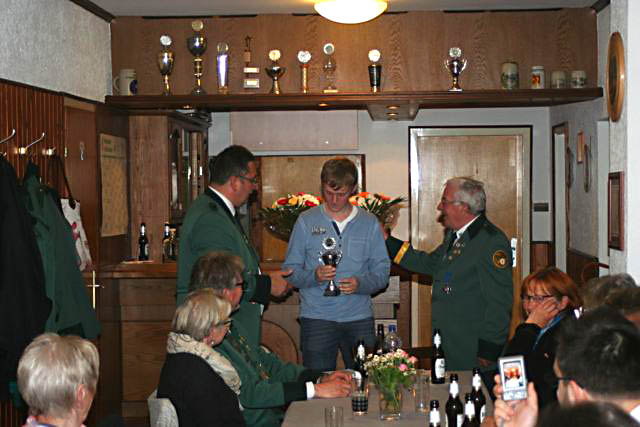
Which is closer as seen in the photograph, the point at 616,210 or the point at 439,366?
the point at 439,366

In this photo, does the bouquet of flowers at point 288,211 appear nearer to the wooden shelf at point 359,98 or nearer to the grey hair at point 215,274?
the wooden shelf at point 359,98

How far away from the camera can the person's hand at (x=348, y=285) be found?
4.99 metres

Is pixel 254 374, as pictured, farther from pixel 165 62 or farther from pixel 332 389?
pixel 165 62

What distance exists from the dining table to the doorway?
14.8 ft

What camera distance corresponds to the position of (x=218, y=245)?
4.58m

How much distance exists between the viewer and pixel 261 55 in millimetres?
6871

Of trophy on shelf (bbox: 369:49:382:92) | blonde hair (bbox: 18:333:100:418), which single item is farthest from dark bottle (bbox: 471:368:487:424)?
trophy on shelf (bbox: 369:49:382:92)

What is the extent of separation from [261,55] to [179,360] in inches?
158

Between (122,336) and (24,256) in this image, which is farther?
(122,336)

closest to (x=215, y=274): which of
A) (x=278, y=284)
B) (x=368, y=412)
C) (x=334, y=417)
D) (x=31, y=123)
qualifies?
(x=368, y=412)

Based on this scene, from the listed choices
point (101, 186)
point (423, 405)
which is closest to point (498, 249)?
point (423, 405)

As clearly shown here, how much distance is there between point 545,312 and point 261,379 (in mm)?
1253

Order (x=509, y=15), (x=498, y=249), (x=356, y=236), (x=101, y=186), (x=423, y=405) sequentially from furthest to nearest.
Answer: (x=509, y=15) → (x=101, y=186) → (x=356, y=236) → (x=498, y=249) → (x=423, y=405)

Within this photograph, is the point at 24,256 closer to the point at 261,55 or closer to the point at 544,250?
the point at 261,55
